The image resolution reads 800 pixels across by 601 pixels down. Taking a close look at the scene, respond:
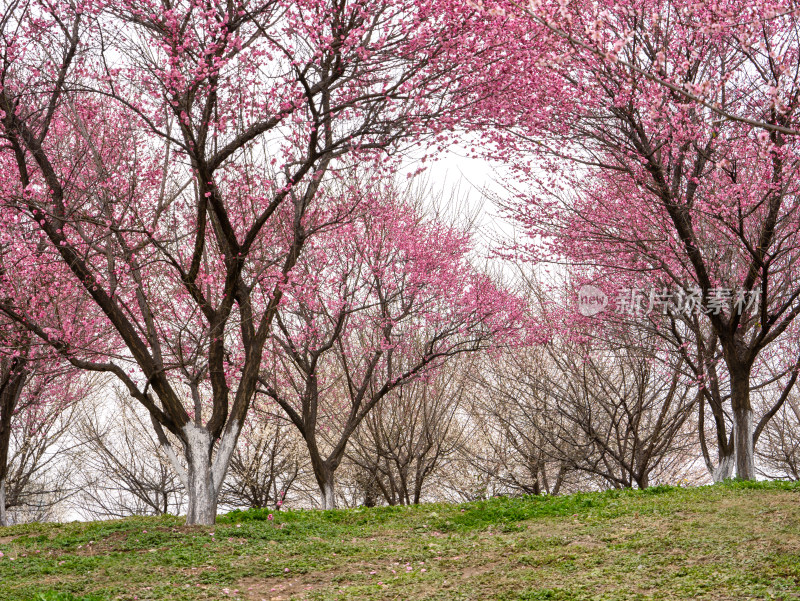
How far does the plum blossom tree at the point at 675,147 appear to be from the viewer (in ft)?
31.3

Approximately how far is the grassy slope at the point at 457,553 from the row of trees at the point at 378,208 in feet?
5.28

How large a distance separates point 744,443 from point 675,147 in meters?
4.95

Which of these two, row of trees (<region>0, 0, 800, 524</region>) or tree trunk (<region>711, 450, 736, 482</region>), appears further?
tree trunk (<region>711, 450, 736, 482</region>)

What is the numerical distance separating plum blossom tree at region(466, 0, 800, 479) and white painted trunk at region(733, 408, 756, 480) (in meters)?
0.02

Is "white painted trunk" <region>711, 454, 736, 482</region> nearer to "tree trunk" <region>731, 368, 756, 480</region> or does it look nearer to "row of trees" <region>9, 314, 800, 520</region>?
"row of trees" <region>9, 314, 800, 520</region>

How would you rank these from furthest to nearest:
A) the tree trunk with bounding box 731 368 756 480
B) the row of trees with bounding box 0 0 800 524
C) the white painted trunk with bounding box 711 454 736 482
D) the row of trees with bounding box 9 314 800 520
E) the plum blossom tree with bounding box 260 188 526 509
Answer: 1. the row of trees with bounding box 9 314 800 520
2. the plum blossom tree with bounding box 260 188 526 509
3. the white painted trunk with bounding box 711 454 736 482
4. the tree trunk with bounding box 731 368 756 480
5. the row of trees with bounding box 0 0 800 524

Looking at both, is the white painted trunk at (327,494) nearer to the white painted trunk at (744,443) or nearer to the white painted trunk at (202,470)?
the white painted trunk at (202,470)

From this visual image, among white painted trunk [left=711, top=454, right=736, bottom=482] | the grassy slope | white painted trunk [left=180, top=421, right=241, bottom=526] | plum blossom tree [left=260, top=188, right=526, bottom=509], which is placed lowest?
the grassy slope

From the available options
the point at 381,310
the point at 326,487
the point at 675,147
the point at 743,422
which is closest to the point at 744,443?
the point at 743,422

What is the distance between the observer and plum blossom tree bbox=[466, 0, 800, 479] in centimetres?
955

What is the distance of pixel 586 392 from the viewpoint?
49.9 ft

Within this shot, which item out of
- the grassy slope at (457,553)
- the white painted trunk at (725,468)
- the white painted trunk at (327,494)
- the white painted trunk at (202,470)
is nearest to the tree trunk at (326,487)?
the white painted trunk at (327,494)

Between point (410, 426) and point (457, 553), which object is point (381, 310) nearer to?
point (410, 426)

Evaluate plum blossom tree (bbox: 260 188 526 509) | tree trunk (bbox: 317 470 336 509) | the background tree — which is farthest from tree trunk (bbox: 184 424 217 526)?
the background tree
